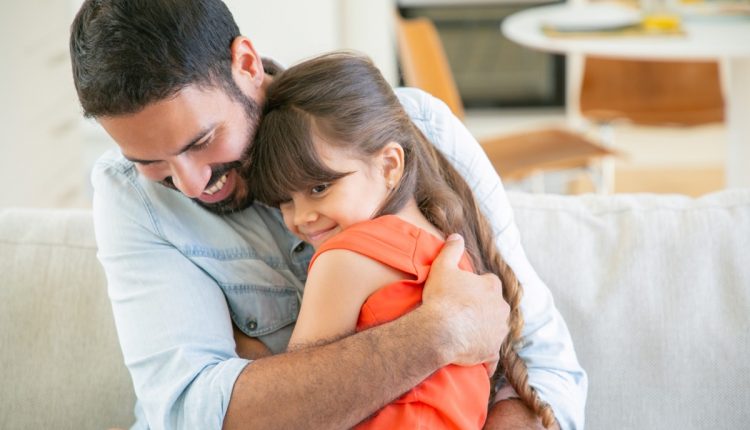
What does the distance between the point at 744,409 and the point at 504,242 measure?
19.5 inches

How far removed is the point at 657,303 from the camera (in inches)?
63.2

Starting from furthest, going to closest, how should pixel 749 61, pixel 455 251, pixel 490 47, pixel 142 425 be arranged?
pixel 490 47 → pixel 749 61 → pixel 142 425 → pixel 455 251

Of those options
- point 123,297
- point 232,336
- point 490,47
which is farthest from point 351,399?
point 490,47

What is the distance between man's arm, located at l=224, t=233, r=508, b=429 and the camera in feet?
3.98

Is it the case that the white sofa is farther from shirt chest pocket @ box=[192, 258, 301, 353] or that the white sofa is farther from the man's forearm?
the man's forearm

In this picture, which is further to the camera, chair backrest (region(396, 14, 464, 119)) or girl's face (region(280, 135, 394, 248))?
chair backrest (region(396, 14, 464, 119))

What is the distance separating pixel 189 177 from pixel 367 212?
10.0 inches

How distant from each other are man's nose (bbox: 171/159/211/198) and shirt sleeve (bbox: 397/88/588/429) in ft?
1.34

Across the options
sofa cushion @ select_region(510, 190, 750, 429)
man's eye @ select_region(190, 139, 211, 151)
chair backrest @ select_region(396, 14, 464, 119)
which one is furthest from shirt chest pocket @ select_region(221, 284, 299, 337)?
chair backrest @ select_region(396, 14, 464, 119)

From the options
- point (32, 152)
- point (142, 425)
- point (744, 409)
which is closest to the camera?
point (142, 425)

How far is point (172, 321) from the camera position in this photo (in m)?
1.31

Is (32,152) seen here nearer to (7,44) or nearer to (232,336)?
(7,44)

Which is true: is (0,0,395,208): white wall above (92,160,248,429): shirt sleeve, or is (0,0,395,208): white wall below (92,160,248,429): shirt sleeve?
below

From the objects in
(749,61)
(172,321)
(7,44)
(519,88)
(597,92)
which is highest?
(172,321)
